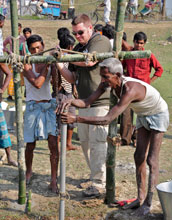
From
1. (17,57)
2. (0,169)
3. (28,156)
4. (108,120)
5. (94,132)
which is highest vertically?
(17,57)

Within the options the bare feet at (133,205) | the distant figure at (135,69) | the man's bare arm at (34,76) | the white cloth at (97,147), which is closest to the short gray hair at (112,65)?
the white cloth at (97,147)

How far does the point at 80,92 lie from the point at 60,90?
118cm

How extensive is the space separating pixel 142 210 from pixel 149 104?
1.15 meters

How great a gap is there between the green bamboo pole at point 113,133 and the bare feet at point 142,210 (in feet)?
1.06

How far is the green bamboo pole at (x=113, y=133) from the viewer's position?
3.86 meters

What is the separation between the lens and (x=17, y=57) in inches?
154

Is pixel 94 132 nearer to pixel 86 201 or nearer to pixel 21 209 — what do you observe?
pixel 86 201

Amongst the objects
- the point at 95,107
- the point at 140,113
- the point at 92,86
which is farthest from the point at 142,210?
the point at 92,86

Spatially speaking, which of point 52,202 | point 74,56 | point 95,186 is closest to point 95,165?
point 95,186

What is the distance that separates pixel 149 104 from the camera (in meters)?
3.91

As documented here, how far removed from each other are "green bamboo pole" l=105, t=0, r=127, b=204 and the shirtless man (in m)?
0.23

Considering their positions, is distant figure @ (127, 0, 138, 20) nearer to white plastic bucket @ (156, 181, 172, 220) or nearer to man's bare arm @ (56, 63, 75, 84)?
man's bare arm @ (56, 63, 75, 84)

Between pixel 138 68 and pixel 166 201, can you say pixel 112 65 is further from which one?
pixel 138 68

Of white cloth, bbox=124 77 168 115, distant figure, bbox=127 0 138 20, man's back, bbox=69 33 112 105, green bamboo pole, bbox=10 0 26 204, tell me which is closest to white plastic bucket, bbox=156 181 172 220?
white cloth, bbox=124 77 168 115
